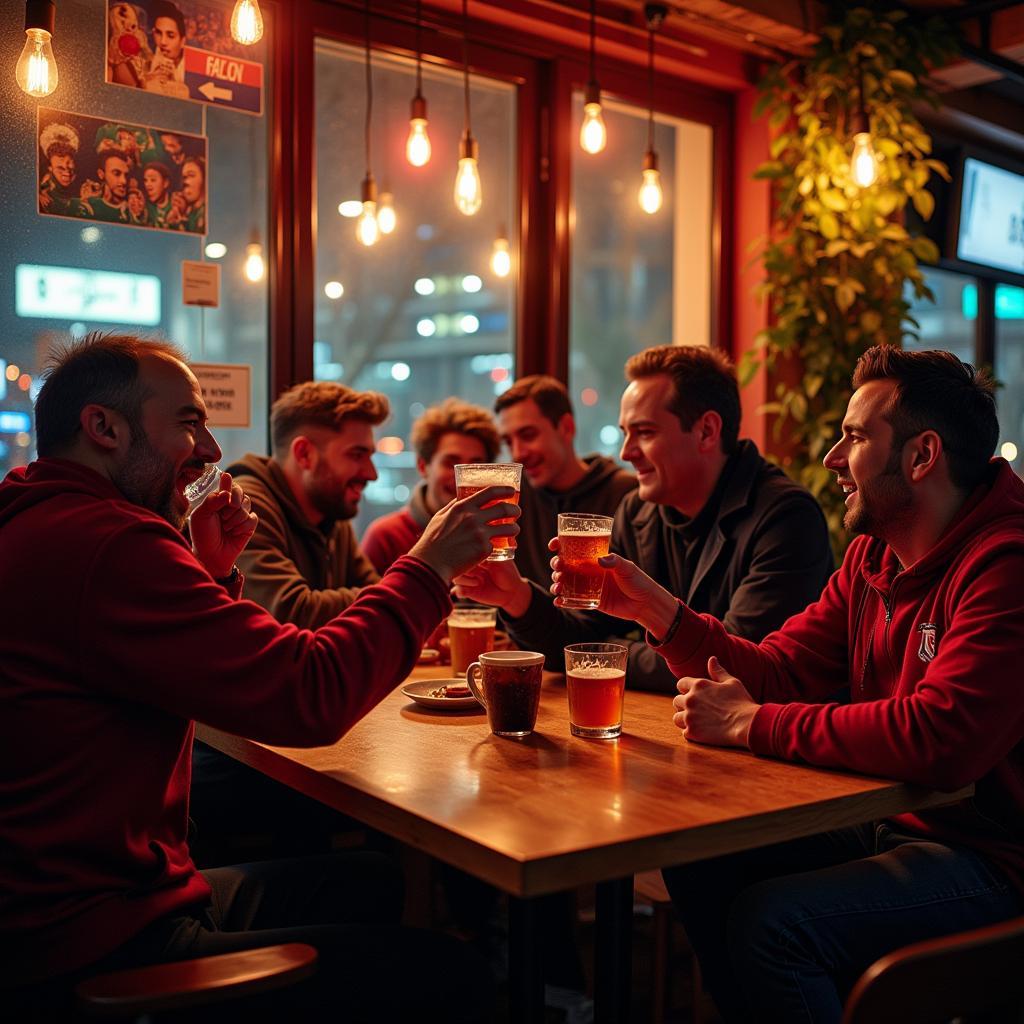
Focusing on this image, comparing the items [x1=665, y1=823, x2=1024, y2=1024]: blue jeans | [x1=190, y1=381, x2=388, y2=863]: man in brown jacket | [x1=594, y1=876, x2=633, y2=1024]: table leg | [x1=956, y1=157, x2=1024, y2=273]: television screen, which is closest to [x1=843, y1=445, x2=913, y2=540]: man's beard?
[x1=665, y1=823, x2=1024, y2=1024]: blue jeans

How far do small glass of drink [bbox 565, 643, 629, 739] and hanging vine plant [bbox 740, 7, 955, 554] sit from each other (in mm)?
2863

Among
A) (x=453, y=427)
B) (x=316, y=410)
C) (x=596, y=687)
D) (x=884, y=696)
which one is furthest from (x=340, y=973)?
(x=453, y=427)

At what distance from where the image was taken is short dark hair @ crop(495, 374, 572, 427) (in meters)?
3.93

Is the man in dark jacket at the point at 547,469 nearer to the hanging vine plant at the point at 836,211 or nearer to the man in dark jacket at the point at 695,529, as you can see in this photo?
the man in dark jacket at the point at 695,529

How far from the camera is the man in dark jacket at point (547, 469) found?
388cm

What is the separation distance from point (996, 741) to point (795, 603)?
0.83 m

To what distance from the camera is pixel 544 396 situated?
3.93 m

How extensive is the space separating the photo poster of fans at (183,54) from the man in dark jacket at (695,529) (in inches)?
63.6

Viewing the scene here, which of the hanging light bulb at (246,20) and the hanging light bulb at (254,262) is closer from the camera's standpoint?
the hanging light bulb at (246,20)

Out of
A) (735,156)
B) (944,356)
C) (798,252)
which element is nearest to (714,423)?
(944,356)

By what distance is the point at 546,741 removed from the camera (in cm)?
191

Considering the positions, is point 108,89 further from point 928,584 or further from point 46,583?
point 928,584

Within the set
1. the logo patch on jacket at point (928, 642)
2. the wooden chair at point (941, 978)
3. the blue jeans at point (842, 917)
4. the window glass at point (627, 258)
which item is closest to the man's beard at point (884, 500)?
the logo patch on jacket at point (928, 642)

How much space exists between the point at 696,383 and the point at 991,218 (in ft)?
12.6
